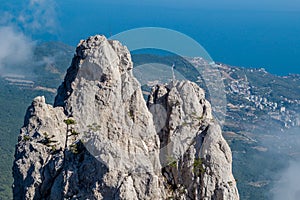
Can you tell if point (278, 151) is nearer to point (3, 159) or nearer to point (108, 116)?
point (3, 159)

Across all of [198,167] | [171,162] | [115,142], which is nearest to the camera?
[115,142]

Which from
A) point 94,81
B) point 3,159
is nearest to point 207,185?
point 94,81

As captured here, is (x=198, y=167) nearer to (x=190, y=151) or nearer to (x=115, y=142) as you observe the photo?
(x=190, y=151)

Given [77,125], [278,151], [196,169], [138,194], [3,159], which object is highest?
[278,151]

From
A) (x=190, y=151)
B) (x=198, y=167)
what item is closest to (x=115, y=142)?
(x=190, y=151)

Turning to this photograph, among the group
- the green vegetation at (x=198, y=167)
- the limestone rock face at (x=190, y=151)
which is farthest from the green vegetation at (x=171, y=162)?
the green vegetation at (x=198, y=167)

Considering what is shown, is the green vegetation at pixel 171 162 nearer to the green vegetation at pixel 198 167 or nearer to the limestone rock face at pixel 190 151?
the limestone rock face at pixel 190 151

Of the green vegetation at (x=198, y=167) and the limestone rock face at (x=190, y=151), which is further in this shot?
the green vegetation at (x=198, y=167)

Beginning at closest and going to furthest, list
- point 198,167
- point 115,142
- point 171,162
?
point 115,142 → point 198,167 → point 171,162

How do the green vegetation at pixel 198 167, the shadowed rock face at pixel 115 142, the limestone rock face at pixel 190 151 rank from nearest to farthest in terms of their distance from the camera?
1. the shadowed rock face at pixel 115 142
2. the limestone rock face at pixel 190 151
3. the green vegetation at pixel 198 167
